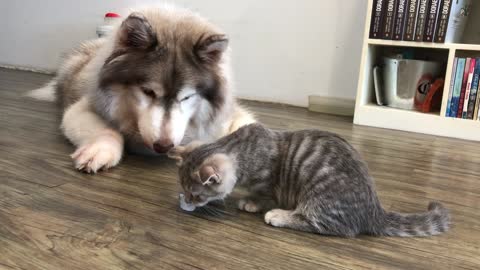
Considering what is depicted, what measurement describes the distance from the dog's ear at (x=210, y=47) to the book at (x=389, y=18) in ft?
5.07

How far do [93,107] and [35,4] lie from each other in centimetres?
328

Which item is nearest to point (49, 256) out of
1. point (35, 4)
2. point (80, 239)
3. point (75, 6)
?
point (80, 239)

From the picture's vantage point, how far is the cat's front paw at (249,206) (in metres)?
1.19

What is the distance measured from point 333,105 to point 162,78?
6.56ft

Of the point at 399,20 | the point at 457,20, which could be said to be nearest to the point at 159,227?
the point at 399,20

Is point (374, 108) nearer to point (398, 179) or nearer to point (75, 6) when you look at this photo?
point (398, 179)

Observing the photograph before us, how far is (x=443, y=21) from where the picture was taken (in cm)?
254

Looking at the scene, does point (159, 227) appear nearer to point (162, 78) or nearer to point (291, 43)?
point (162, 78)

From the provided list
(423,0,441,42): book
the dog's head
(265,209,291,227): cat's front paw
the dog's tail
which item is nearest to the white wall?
(423,0,441,42): book

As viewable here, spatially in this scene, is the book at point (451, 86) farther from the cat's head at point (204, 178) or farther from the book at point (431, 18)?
the cat's head at point (204, 178)

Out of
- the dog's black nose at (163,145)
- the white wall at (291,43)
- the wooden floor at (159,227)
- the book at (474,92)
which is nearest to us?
the wooden floor at (159,227)

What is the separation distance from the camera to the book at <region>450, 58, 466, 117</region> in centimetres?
255

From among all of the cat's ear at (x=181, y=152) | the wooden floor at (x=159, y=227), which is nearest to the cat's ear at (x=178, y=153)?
the cat's ear at (x=181, y=152)

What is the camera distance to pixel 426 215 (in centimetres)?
114
